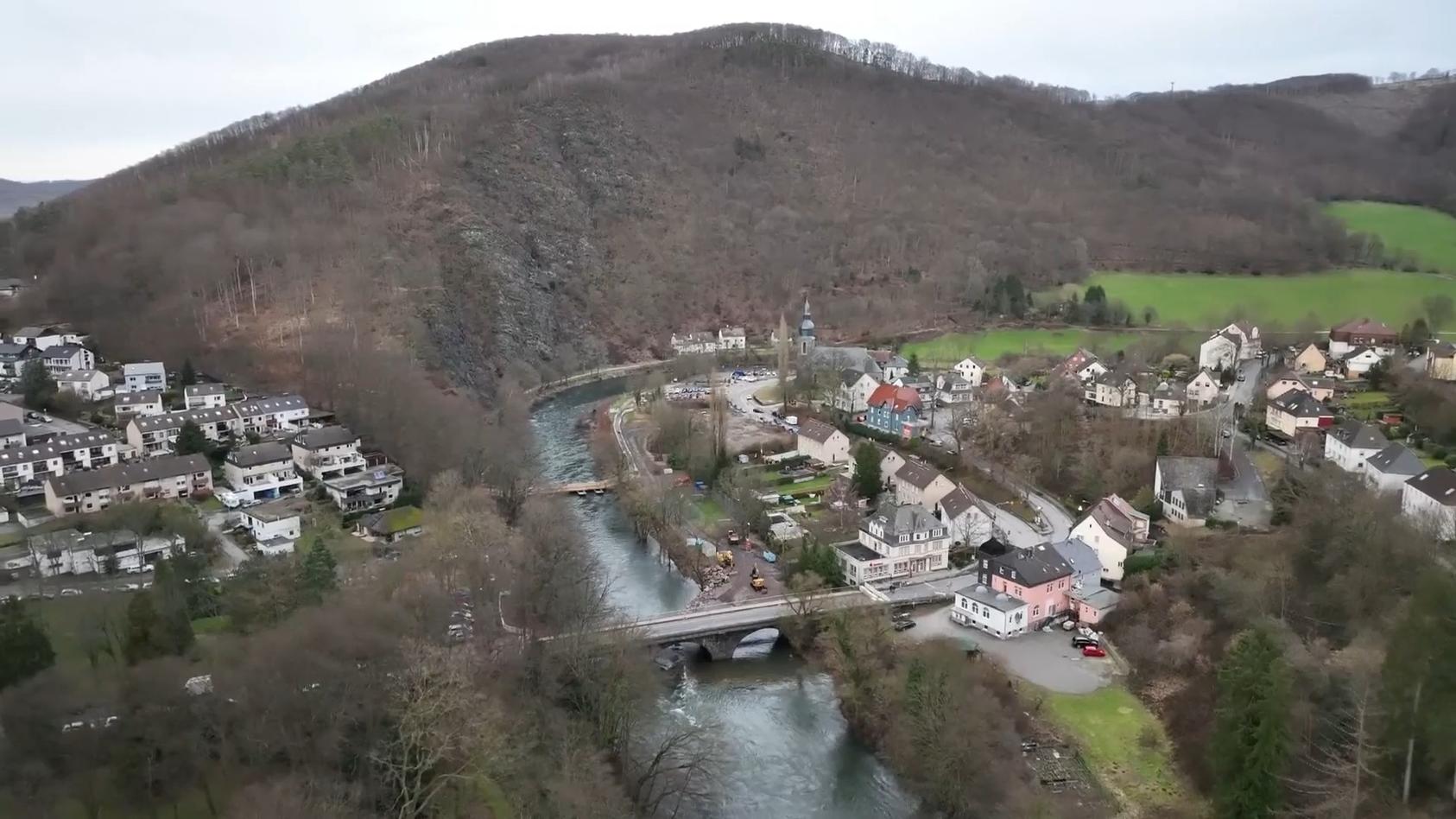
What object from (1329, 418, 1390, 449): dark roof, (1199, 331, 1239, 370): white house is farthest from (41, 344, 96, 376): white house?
(1199, 331, 1239, 370): white house

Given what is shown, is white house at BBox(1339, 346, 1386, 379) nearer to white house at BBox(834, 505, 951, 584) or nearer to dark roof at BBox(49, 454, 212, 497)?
white house at BBox(834, 505, 951, 584)

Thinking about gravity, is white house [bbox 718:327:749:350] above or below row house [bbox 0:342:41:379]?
below

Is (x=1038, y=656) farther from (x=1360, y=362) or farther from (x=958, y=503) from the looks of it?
(x=1360, y=362)

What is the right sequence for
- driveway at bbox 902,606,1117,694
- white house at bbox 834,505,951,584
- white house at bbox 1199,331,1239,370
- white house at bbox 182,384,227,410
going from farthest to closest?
white house at bbox 1199,331,1239,370
white house at bbox 182,384,227,410
white house at bbox 834,505,951,584
driveway at bbox 902,606,1117,694

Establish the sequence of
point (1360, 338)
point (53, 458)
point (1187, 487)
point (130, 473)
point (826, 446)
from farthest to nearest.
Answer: point (1360, 338) → point (826, 446) → point (53, 458) → point (130, 473) → point (1187, 487)

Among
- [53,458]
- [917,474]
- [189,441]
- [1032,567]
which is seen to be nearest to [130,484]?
[189,441]
